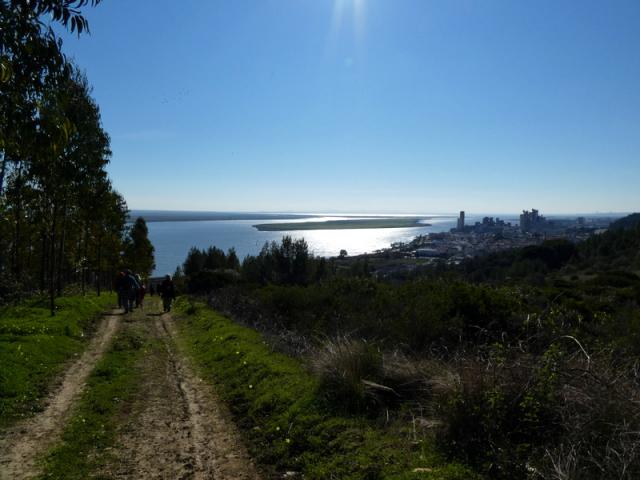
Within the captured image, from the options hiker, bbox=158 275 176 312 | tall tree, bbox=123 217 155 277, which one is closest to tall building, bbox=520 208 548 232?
tall tree, bbox=123 217 155 277

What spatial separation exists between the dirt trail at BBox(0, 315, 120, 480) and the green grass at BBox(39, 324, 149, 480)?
147 mm

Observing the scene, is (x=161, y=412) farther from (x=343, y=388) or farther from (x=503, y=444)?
(x=503, y=444)

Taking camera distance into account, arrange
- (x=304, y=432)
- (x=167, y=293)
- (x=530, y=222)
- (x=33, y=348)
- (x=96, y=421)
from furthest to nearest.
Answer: (x=530, y=222) < (x=167, y=293) < (x=33, y=348) < (x=96, y=421) < (x=304, y=432)

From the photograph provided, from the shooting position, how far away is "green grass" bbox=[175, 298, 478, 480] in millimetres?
4938

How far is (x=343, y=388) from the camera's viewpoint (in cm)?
674

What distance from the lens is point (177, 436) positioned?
645cm

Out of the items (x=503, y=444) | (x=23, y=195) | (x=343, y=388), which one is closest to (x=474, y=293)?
(x=343, y=388)

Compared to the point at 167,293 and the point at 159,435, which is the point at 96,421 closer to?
the point at 159,435

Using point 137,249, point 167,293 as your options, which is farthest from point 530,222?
point 167,293

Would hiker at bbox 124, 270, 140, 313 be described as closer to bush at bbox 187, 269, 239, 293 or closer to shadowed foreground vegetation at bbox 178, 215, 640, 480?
shadowed foreground vegetation at bbox 178, 215, 640, 480

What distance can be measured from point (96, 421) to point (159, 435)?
1.09 metres

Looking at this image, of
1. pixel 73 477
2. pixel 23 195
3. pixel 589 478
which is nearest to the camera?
pixel 589 478

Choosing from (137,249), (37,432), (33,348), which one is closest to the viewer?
(37,432)

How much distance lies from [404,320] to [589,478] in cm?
731
